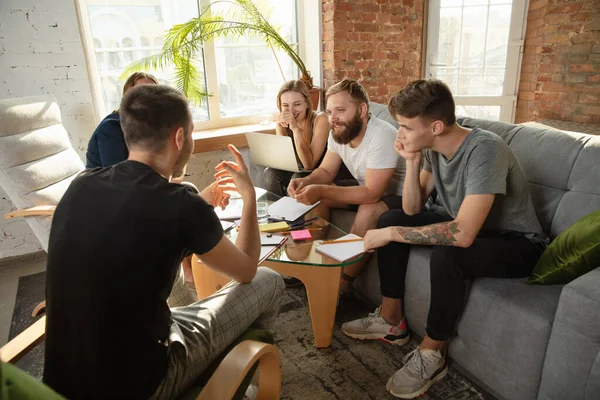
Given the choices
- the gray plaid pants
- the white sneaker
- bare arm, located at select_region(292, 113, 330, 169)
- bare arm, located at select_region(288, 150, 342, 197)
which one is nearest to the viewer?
the gray plaid pants

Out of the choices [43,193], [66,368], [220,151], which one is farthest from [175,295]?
[220,151]

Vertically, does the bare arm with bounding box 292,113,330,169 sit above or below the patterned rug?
above

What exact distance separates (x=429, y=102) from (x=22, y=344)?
1.54 metres

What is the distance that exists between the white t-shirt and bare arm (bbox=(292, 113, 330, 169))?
30cm

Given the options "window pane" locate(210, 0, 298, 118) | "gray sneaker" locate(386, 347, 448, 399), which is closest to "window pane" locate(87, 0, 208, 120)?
"window pane" locate(210, 0, 298, 118)

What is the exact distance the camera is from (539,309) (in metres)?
1.34

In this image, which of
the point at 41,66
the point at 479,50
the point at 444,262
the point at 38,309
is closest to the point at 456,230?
the point at 444,262

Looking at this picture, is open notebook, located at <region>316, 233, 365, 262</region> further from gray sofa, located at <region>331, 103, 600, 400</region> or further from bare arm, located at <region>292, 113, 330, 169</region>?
bare arm, located at <region>292, 113, 330, 169</region>

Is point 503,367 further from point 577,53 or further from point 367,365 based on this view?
point 577,53

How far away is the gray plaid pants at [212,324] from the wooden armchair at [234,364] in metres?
0.13

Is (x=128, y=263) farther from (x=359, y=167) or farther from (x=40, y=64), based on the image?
(x=40, y=64)

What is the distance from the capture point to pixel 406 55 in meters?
3.96

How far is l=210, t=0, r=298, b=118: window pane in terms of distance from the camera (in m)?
3.61

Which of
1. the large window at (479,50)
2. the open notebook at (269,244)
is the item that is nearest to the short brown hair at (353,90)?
the open notebook at (269,244)
